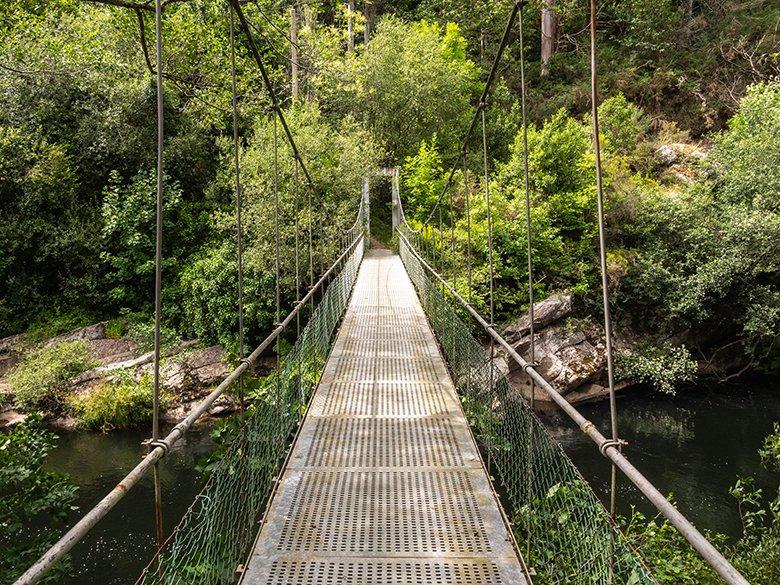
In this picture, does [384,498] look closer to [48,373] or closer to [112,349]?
[48,373]

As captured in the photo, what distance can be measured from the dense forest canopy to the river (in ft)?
5.05

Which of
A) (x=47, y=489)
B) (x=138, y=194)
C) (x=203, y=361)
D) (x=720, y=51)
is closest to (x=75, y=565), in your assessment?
(x=47, y=489)

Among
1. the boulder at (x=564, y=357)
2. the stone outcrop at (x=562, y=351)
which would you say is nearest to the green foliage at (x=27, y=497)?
the stone outcrop at (x=562, y=351)

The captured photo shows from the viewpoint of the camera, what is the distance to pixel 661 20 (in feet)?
47.4

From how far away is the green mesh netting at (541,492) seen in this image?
1596 millimetres

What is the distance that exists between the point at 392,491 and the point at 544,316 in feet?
23.0

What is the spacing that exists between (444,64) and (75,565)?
13.5 meters

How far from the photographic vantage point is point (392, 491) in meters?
2.34

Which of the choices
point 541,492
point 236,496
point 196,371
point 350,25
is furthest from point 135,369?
point 350,25

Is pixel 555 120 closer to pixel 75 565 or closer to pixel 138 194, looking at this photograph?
pixel 138 194

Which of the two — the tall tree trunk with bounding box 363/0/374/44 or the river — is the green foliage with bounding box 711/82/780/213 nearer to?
the river

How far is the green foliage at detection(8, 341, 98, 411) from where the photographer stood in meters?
8.38

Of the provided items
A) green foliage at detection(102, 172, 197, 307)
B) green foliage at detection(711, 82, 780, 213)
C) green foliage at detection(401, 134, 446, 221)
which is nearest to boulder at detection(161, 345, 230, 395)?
green foliage at detection(102, 172, 197, 307)

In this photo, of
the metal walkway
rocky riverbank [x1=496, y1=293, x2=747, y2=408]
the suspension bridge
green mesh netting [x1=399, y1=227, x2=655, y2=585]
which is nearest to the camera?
the suspension bridge
